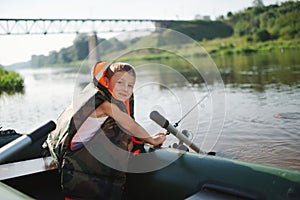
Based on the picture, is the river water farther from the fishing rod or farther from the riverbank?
the riverbank

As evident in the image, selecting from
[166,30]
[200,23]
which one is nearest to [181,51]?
[166,30]

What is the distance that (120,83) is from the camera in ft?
8.46

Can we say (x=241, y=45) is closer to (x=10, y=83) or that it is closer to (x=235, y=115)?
(x=10, y=83)

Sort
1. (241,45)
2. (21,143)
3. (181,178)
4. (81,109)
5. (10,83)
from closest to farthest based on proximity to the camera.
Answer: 1. (21,143)
2. (81,109)
3. (181,178)
4. (10,83)
5. (241,45)

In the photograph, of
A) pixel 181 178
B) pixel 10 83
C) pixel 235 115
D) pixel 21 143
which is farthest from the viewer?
pixel 10 83

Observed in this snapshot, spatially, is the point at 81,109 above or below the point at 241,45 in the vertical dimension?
above

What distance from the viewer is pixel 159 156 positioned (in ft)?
9.54

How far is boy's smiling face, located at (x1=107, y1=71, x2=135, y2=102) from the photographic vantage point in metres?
2.55

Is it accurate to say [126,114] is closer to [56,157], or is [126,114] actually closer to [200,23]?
[56,157]

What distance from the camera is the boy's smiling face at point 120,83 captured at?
2.55m

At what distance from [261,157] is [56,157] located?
3355mm

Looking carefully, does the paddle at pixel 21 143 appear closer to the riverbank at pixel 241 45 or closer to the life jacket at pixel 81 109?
the life jacket at pixel 81 109

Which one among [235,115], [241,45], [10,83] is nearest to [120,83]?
[235,115]

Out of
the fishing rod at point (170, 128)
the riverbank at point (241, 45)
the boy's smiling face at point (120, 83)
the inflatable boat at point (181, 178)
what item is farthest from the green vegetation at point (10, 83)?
the riverbank at point (241, 45)
